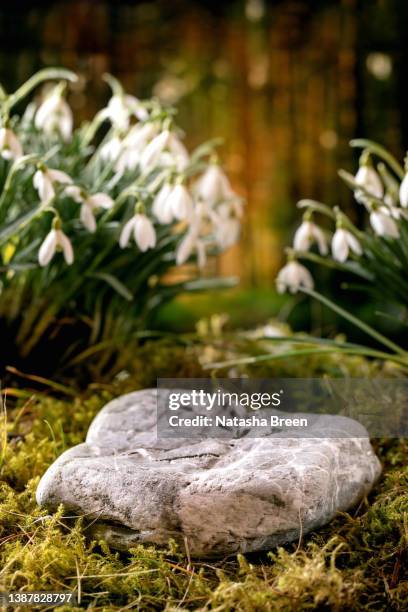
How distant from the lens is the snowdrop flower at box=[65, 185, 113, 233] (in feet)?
4.63

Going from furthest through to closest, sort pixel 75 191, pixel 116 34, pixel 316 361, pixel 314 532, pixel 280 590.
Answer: pixel 116 34 → pixel 316 361 → pixel 75 191 → pixel 314 532 → pixel 280 590

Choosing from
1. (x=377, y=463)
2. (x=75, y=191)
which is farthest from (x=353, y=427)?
(x=75, y=191)

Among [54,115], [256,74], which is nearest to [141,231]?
[54,115]

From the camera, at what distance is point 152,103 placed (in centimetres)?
159

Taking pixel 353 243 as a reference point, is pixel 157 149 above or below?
above

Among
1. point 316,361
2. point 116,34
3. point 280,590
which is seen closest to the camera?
point 280,590

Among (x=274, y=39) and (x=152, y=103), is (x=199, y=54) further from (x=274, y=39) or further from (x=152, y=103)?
(x=152, y=103)

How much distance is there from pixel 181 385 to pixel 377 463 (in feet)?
1.66

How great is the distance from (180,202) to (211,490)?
0.64 m

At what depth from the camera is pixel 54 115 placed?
1630mm

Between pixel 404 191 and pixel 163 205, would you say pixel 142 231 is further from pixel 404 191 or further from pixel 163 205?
pixel 404 191

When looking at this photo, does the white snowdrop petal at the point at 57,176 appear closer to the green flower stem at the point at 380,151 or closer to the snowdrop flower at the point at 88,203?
the snowdrop flower at the point at 88,203

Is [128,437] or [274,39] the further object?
[274,39]

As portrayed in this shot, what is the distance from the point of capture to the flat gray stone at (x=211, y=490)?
98 cm
